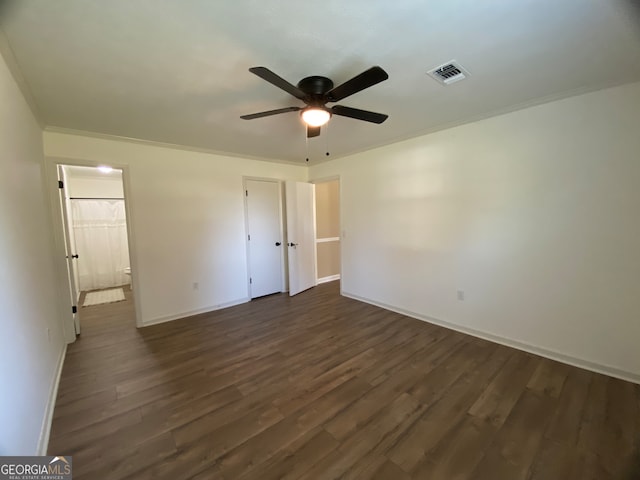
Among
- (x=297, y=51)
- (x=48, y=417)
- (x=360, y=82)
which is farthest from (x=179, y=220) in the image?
(x=360, y=82)

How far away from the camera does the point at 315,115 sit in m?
2.06

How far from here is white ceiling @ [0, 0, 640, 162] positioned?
137cm

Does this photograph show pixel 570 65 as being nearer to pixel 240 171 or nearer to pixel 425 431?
pixel 425 431

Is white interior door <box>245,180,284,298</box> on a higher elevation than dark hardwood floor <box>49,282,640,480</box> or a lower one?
higher

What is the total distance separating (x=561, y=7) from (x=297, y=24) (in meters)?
1.42

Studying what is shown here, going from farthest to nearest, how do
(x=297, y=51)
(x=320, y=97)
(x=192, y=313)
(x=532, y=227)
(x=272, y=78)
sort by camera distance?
1. (x=192, y=313)
2. (x=532, y=227)
3. (x=320, y=97)
4. (x=297, y=51)
5. (x=272, y=78)

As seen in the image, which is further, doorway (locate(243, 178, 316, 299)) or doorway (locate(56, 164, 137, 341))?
doorway (locate(56, 164, 137, 341))

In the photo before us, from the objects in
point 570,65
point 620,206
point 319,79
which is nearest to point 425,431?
point 620,206

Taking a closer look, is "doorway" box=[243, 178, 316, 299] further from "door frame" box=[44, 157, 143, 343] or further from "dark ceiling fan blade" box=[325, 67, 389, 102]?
"dark ceiling fan blade" box=[325, 67, 389, 102]

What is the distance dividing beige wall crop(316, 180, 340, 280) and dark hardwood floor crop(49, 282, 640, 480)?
2770mm

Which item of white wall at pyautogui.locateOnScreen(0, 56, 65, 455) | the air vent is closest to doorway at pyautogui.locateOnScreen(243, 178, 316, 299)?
white wall at pyautogui.locateOnScreen(0, 56, 65, 455)

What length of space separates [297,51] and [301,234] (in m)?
3.49

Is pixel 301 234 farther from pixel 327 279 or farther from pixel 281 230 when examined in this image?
pixel 327 279

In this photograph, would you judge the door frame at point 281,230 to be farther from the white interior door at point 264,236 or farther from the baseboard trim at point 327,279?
the baseboard trim at point 327,279
